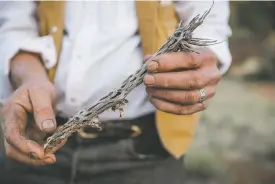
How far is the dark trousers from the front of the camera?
1495 mm

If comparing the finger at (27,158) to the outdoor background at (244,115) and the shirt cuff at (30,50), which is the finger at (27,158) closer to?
the shirt cuff at (30,50)

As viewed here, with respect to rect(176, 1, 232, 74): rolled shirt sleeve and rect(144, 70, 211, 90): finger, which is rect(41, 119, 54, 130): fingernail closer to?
rect(144, 70, 211, 90): finger

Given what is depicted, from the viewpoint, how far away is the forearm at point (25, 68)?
142cm

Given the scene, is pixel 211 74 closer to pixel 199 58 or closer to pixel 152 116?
pixel 199 58

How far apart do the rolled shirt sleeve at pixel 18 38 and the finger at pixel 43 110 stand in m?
0.13

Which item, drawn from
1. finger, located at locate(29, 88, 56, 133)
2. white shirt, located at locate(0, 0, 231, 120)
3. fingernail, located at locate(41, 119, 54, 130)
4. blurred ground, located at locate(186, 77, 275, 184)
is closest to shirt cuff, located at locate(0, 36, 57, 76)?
white shirt, located at locate(0, 0, 231, 120)

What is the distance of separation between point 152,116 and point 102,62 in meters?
0.15

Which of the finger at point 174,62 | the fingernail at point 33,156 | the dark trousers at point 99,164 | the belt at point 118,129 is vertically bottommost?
the dark trousers at point 99,164

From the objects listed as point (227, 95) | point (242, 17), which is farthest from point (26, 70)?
point (242, 17)

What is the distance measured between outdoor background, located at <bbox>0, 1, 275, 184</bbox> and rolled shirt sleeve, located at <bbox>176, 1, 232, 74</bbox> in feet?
4.62

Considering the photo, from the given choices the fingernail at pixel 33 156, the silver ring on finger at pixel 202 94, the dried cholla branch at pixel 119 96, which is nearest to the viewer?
the dried cholla branch at pixel 119 96

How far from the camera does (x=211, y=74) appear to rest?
134 cm

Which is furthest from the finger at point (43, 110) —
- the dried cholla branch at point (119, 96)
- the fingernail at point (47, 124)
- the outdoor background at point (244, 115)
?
the outdoor background at point (244, 115)

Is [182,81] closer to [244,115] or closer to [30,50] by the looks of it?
[30,50]
